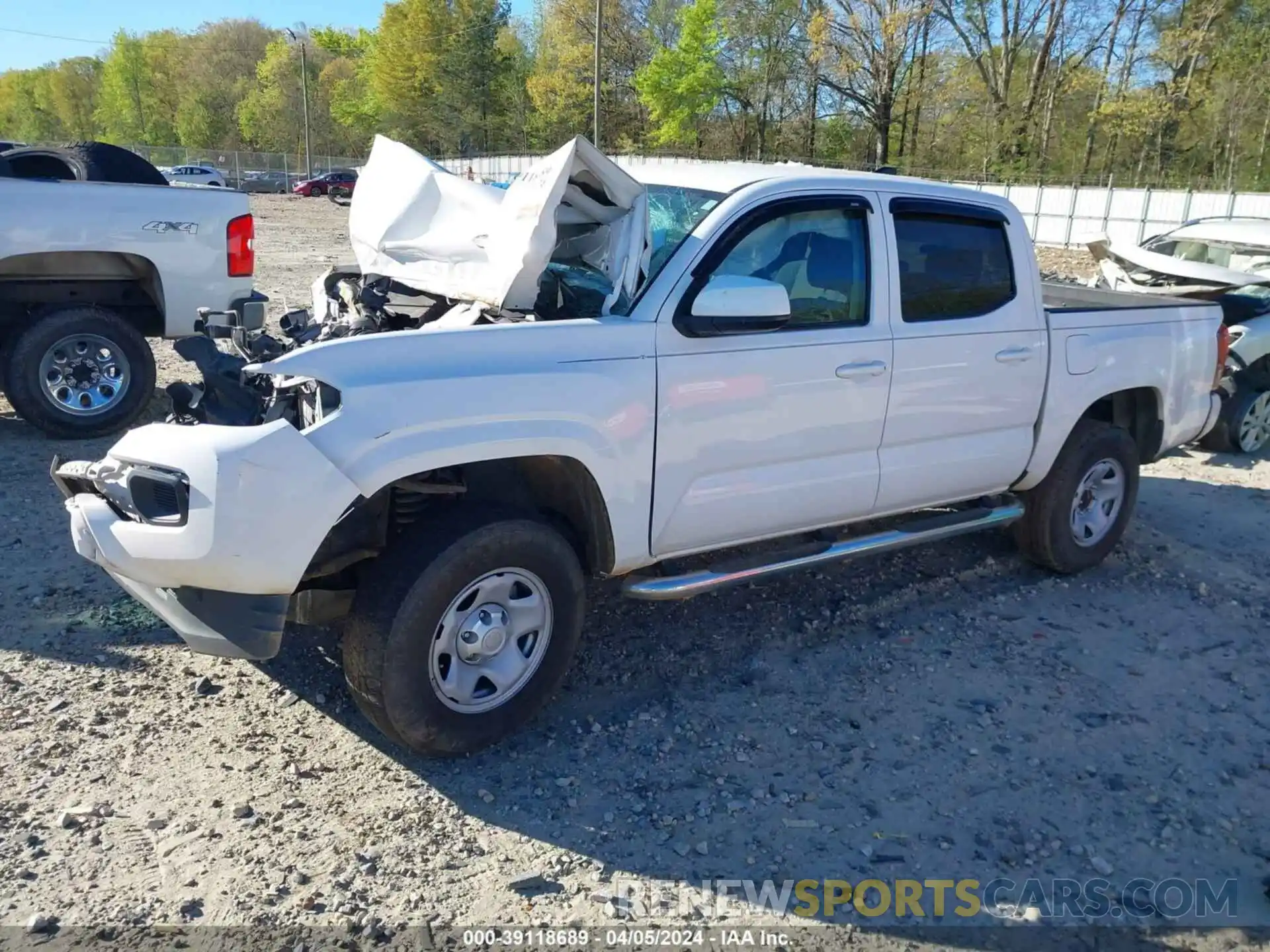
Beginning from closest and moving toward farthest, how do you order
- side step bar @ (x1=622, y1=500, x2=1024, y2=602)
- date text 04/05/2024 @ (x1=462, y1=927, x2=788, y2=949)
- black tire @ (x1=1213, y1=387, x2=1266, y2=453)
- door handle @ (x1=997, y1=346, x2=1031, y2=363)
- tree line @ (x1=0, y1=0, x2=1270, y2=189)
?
date text 04/05/2024 @ (x1=462, y1=927, x2=788, y2=949)
side step bar @ (x1=622, y1=500, x2=1024, y2=602)
door handle @ (x1=997, y1=346, x2=1031, y2=363)
black tire @ (x1=1213, y1=387, x2=1266, y2=453)
tree line @ (x1=0, y1=0, x2=1270, y2=189)

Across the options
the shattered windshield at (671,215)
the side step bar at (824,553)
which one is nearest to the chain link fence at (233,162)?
the shattered windshield at (671,215)

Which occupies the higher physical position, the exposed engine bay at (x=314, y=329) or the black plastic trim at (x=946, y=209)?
the black plastic trim at (x=946, y=209)

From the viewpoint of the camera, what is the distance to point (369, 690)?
3.20 m

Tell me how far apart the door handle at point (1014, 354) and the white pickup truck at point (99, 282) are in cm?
459

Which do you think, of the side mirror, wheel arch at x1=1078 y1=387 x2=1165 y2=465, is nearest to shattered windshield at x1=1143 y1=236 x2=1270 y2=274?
wheel arch at x1=1078 y1=387 x2=1165 y2=465

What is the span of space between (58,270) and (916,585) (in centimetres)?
565

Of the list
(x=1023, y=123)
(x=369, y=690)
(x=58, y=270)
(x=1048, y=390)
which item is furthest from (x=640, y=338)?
(x=1023, y=123)

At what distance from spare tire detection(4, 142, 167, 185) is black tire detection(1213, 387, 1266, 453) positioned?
8504mm

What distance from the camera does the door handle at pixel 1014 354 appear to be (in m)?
4.60

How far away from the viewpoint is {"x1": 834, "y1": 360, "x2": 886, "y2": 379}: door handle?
4.00 m

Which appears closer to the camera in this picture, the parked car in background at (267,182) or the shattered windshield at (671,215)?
the shattered windshield at (671,215)

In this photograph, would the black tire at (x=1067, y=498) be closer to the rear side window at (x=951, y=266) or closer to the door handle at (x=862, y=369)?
the rear side window at (x=951, y=266)

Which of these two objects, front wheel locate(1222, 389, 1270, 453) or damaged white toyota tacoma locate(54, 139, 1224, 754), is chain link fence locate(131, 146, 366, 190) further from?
damaged white toyota tacoma locate(54, 139, 1224, 754)

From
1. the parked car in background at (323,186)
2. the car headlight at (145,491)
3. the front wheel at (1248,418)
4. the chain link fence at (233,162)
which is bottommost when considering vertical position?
the front wheel at (1248,418)
